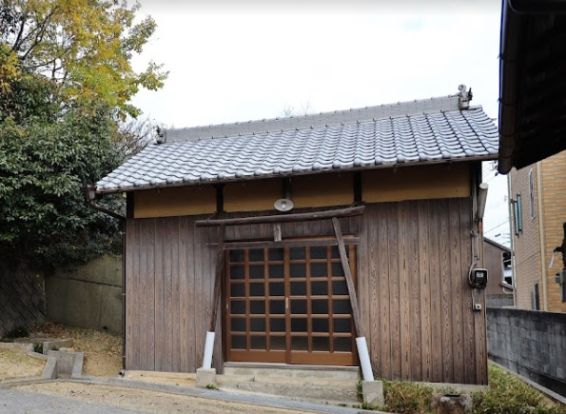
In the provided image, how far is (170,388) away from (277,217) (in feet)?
10.2

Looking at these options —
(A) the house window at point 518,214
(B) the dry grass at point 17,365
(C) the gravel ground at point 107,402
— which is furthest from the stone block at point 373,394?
(A) the house window at point 518,214

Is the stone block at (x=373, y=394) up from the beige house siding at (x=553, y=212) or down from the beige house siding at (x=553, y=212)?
down

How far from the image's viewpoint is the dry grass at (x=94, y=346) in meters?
9.73

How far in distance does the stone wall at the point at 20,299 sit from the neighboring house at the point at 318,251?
367cm

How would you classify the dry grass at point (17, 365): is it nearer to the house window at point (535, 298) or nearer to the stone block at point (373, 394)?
the stone block at point (373, 394)

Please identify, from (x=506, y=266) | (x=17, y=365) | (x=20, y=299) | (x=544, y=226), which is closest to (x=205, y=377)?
(x=17, y=365)

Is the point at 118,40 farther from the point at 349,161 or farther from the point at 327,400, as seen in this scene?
the point at 327,400

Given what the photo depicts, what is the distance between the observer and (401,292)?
807 centimetres

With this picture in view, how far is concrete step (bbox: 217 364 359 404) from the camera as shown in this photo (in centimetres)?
779

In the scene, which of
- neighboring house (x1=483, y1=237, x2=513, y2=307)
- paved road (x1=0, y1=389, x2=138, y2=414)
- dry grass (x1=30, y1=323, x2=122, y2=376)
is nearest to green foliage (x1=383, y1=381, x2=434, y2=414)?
paved road (x1=0, y1=389, x2=138, y2=414)

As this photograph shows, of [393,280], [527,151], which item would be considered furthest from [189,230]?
[527,151]

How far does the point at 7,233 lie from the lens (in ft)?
32.5

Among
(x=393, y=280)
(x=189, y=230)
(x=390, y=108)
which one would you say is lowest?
(x=393, y=280)

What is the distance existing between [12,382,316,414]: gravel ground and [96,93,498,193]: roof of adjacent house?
10.7 ft
